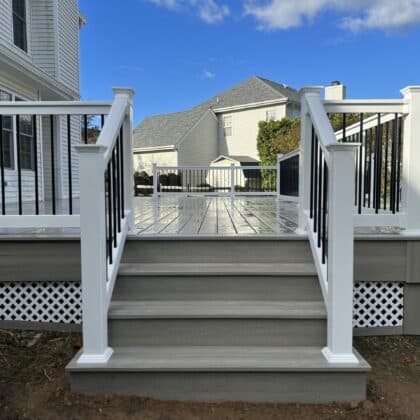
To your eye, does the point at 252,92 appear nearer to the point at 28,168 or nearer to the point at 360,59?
the point at 360,59

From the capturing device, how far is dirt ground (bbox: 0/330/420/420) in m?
1.91

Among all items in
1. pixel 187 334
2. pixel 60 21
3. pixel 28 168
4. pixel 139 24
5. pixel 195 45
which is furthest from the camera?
pixel 195 45

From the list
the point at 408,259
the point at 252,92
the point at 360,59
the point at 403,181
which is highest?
the point at 360,59

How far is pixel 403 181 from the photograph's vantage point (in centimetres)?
278

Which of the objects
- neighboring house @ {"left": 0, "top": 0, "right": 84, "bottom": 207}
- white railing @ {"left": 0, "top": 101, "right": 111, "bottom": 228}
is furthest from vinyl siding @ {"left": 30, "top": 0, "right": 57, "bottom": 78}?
white railing @ {"left": 0, "top": 101, "right": 111, "bottom": 228}

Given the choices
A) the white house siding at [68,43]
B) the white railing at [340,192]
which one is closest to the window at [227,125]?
the white house siding at [68,43]

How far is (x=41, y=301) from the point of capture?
9.53 ft

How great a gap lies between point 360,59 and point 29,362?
28.2 metres

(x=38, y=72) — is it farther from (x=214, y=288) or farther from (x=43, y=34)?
(x=214, y=288)

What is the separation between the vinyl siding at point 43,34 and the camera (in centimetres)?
840

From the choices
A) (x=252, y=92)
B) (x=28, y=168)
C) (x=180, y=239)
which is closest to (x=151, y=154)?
(x=252, y=92)

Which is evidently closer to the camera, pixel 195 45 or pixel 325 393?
pixel 325 393

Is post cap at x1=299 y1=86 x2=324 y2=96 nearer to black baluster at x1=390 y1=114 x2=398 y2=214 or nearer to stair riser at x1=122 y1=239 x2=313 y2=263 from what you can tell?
black baluster at x1=390 y1=114 x2=398 y2=214

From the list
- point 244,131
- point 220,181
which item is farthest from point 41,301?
point 244,131
